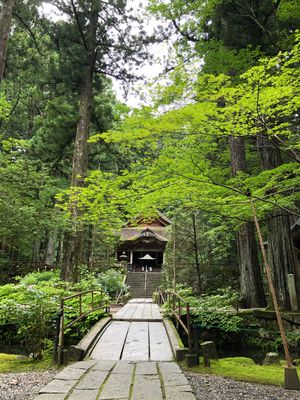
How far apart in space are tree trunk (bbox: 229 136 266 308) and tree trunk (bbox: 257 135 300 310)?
1351 mm

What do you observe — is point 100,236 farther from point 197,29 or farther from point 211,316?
point 197,29

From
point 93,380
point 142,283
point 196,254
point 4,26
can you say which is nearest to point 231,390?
point 93,380

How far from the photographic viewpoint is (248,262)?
9156mm

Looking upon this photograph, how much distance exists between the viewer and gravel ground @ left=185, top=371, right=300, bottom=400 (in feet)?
10.7

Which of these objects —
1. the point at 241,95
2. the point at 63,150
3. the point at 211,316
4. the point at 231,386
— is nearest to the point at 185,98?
Answer: the point at 241,95

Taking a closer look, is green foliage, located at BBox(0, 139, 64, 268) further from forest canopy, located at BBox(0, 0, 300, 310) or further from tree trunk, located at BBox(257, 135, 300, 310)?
tree trunk, located at BBox(257, 135, 300, 310)

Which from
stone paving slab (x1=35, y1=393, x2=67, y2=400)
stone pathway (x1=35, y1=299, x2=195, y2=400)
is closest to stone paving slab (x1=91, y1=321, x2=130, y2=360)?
stone pathway (x1=35, y1=299, x2=195, y2=400)

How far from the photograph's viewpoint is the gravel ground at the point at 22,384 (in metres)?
3.22

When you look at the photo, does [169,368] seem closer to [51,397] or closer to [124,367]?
[124,367]

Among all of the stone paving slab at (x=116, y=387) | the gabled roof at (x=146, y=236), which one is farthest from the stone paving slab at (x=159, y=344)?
the gabled roof at (x=146, y=236)

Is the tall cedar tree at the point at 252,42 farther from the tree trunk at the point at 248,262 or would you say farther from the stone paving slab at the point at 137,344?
the stone paving slab at the point at 137,344

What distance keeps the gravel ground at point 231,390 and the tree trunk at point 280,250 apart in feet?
13.9

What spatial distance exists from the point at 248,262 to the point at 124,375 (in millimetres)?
6613

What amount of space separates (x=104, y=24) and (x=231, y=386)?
13012mm
